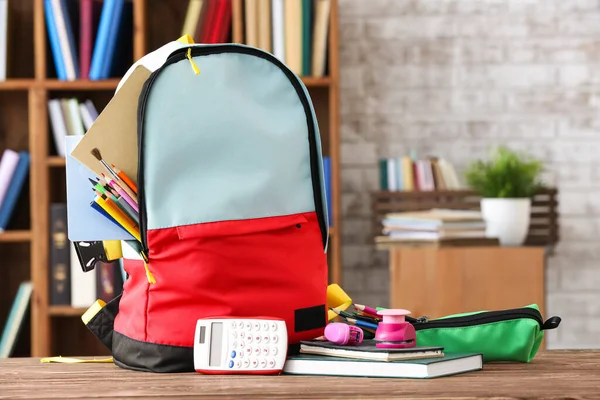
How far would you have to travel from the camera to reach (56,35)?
2.63 meters

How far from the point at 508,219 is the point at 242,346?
170 centimetres

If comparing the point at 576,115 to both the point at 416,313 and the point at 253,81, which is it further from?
the point at 253,81

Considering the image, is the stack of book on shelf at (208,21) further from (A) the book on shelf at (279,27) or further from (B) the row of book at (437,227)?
(B) the row of book at (437,227)

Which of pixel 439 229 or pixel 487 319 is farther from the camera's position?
pixel 439 229

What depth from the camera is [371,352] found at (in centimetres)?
90

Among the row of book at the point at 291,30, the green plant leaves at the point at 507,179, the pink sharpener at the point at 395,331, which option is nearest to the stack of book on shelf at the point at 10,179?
the row of book at the point at 291,30

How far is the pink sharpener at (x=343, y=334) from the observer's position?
964 mm

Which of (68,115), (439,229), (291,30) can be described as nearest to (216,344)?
(439,229)

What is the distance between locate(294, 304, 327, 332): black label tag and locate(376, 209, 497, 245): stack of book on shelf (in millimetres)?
1439

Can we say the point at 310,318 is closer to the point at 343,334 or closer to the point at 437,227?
the point at 343,334

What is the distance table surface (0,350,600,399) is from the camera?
30.9 inches

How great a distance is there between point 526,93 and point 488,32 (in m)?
0.25

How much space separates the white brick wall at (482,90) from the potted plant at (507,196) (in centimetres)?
37

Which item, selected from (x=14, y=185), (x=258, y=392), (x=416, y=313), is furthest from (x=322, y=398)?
(x=14, y=185)
